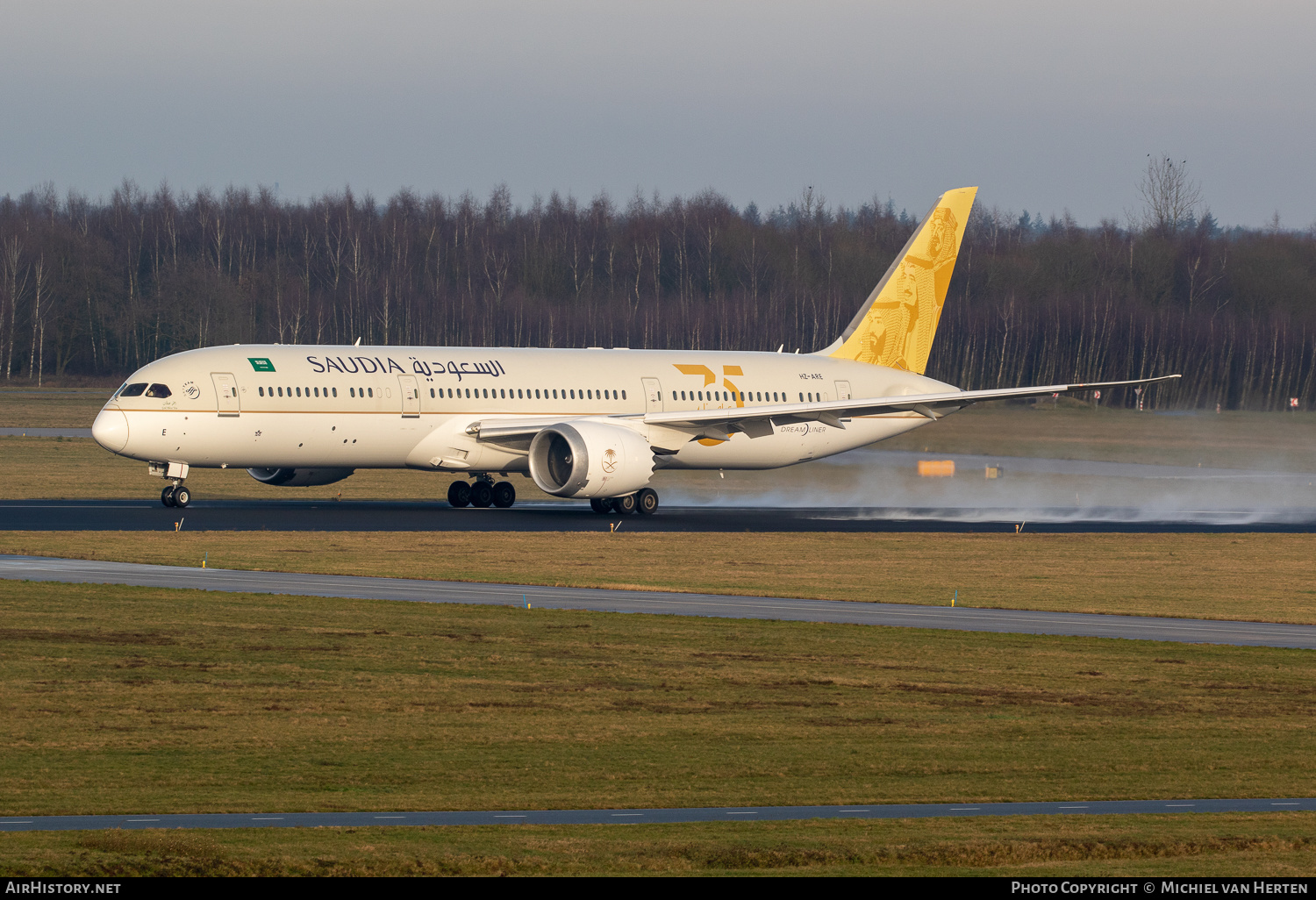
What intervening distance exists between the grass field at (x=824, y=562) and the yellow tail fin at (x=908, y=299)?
14.6 metres

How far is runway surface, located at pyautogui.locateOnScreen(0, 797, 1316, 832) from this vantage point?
1259cm

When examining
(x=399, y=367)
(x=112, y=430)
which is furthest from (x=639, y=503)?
(x=112, y=430)

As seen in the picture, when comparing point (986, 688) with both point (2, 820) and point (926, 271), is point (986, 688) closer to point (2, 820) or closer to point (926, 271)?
point (2, 820)

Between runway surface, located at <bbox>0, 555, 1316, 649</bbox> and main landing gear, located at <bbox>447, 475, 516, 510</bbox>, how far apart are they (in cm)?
1666

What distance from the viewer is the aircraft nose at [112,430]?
40.8m

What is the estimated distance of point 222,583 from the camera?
28.1 m

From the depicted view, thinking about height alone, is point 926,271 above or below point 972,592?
above

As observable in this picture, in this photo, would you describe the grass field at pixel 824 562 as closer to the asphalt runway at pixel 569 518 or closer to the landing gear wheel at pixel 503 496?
the asphalt runway at pixel 569 518

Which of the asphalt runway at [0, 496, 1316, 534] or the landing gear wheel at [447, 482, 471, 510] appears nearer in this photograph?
the asphalt runway at [0, 496, 1316, 534]

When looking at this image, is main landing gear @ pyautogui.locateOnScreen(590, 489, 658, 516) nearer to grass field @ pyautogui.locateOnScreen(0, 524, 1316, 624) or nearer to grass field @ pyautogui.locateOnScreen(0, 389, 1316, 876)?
grass field @ pyautogui.locateOnScreen(0, 524, 1316, 624)

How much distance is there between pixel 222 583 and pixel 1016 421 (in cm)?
5179

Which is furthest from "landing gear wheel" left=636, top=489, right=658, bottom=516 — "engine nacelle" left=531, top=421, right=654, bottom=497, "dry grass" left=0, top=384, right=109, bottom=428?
"dry grass" left=0, top=384, right=109, bottom=428
